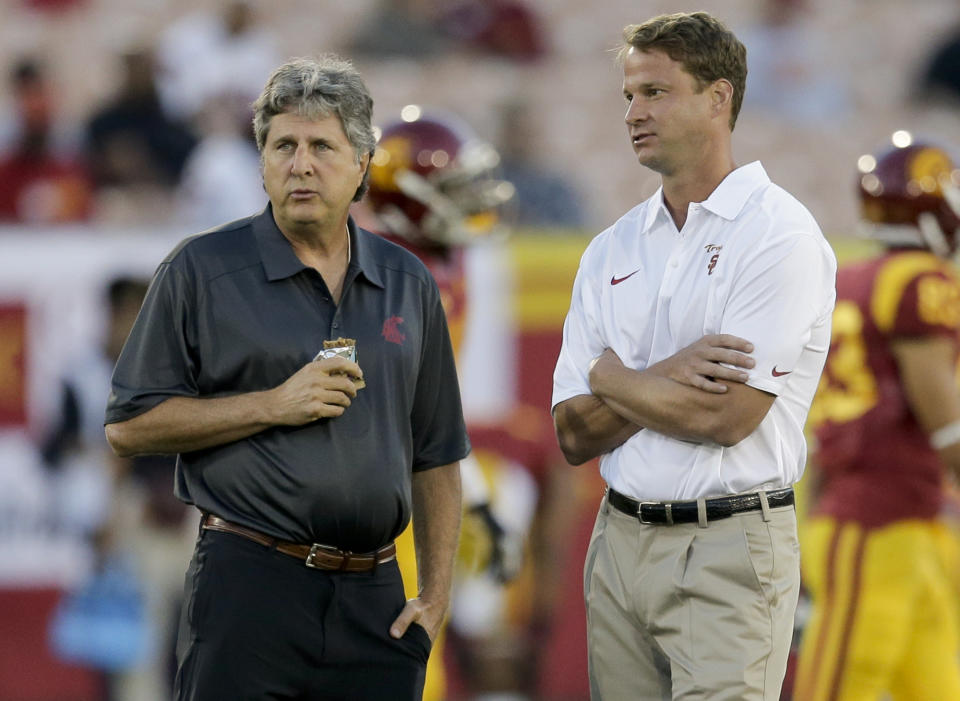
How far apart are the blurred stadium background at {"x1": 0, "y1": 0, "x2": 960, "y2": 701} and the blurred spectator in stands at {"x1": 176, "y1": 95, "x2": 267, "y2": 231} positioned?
0.05 feet

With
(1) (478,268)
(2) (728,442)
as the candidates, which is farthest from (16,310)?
(2) (728,442)

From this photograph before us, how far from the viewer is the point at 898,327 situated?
480 cm

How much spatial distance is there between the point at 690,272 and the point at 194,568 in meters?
1.30

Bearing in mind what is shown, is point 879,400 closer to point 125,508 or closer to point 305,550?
point 305,550

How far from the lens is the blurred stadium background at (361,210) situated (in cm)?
694

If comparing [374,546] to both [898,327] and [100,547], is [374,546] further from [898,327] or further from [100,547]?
[100,547]

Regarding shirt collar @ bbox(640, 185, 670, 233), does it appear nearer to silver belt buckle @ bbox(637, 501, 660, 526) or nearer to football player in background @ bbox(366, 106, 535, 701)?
silver belt buckle @ bbox(637, 501, 660, 526)

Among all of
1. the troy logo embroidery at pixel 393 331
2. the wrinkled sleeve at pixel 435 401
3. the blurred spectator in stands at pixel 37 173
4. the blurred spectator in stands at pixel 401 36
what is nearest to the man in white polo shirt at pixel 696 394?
the wrinkled sleeve at pixel 435 401

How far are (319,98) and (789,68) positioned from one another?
8.48m

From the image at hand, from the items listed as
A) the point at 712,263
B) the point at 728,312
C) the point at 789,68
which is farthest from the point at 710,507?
the point at 789,68

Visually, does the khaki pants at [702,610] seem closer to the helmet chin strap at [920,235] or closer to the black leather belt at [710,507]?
the black leather belt at [710,507]

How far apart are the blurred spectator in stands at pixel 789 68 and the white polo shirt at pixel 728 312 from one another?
25.9 feet

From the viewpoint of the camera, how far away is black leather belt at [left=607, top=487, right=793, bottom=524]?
3.31m

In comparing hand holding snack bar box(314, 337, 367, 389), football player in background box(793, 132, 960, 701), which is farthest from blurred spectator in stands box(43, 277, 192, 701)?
hand holding snack bar box(314, 337, 367, 389)
